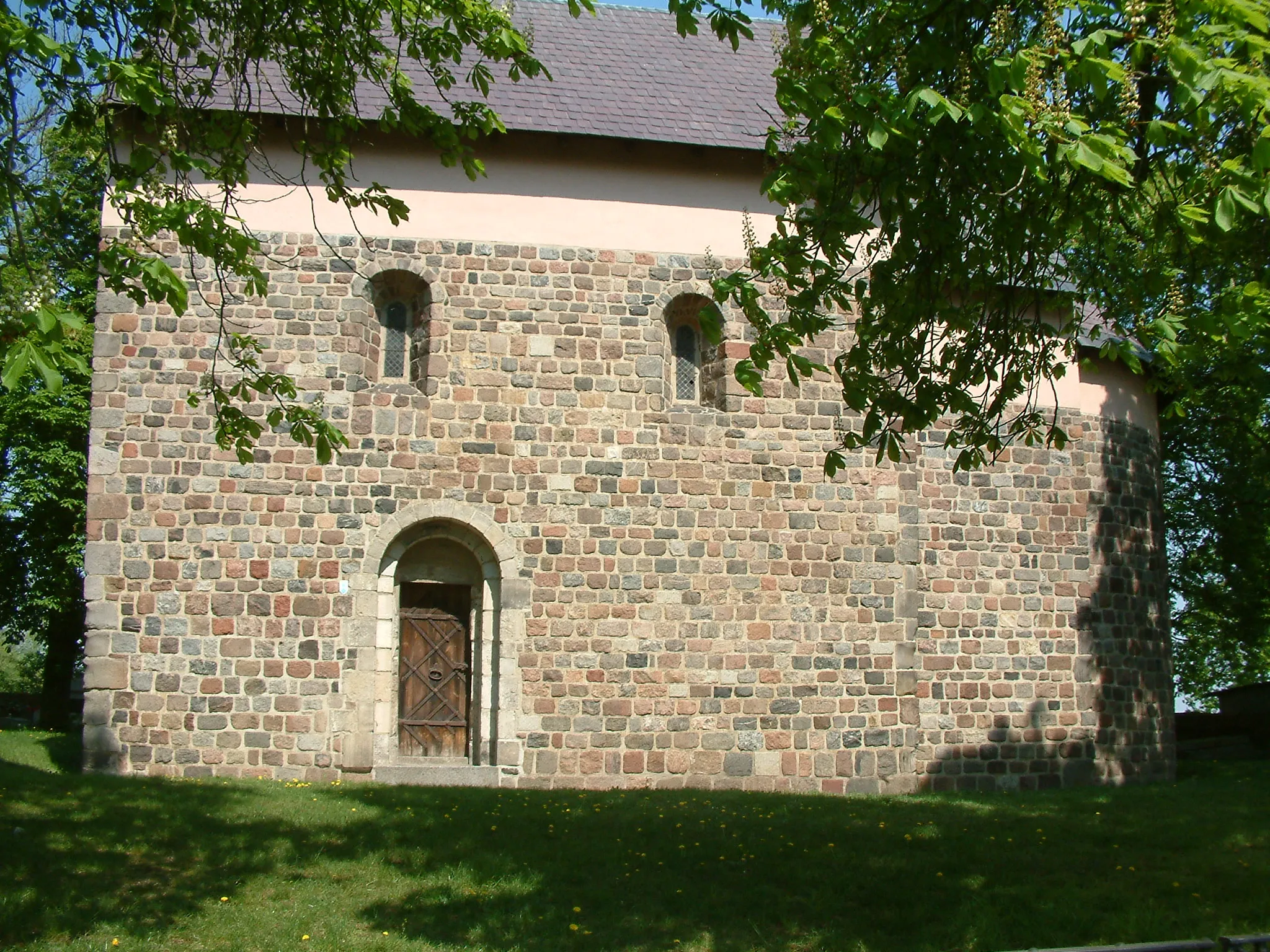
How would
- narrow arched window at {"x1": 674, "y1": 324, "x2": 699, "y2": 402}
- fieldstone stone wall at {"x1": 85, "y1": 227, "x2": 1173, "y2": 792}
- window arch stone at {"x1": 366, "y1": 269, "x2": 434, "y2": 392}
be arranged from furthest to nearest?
1. narrow arched window at {"x1": 674, "y1": 324, "x2": 699, "y2": 402}
2. window arch stone at {"x1": 366, "y1": 269, "x2": 434, "y2": 392}
3. fieldstone stone wall at {"x1": 85, "y1": 227, "x2": 1173, "y2": 792}

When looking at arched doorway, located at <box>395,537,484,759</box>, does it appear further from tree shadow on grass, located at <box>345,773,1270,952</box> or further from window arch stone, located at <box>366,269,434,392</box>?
tree shadow on grass, located at <box>345,773,1270,952</box>

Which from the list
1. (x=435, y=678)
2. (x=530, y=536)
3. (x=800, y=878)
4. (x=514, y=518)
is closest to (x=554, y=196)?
(x=514, y=518)

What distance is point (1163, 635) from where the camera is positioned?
57.8 feet

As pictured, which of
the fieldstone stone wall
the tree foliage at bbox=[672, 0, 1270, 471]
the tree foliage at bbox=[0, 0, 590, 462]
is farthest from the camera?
the fieldstone stone wall

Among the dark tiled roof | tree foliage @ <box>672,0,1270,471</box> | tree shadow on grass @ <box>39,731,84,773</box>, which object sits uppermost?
the dark tiled roof

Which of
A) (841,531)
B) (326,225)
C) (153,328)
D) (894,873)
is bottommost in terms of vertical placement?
(894,873)

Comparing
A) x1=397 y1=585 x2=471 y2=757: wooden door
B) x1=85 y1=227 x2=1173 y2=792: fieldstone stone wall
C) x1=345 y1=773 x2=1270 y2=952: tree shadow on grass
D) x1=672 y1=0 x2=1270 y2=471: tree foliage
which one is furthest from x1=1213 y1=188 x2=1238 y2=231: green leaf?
x1=397 y1=585 x2=471 y2=757: wooden door

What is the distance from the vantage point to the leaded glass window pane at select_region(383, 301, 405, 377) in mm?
13430

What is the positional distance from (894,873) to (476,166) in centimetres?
571

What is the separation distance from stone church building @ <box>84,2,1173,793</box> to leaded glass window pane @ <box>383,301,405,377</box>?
0.03 metres

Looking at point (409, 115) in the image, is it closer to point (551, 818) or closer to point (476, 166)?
point (476, 166)

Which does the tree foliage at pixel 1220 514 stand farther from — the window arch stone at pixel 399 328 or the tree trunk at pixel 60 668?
the tree trunk at pixel 60 668

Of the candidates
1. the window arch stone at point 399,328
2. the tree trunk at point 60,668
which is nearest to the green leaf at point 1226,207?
the window arch stone at point 399,328

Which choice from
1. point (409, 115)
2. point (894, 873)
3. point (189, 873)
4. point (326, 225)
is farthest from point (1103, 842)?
point (326, 225)
